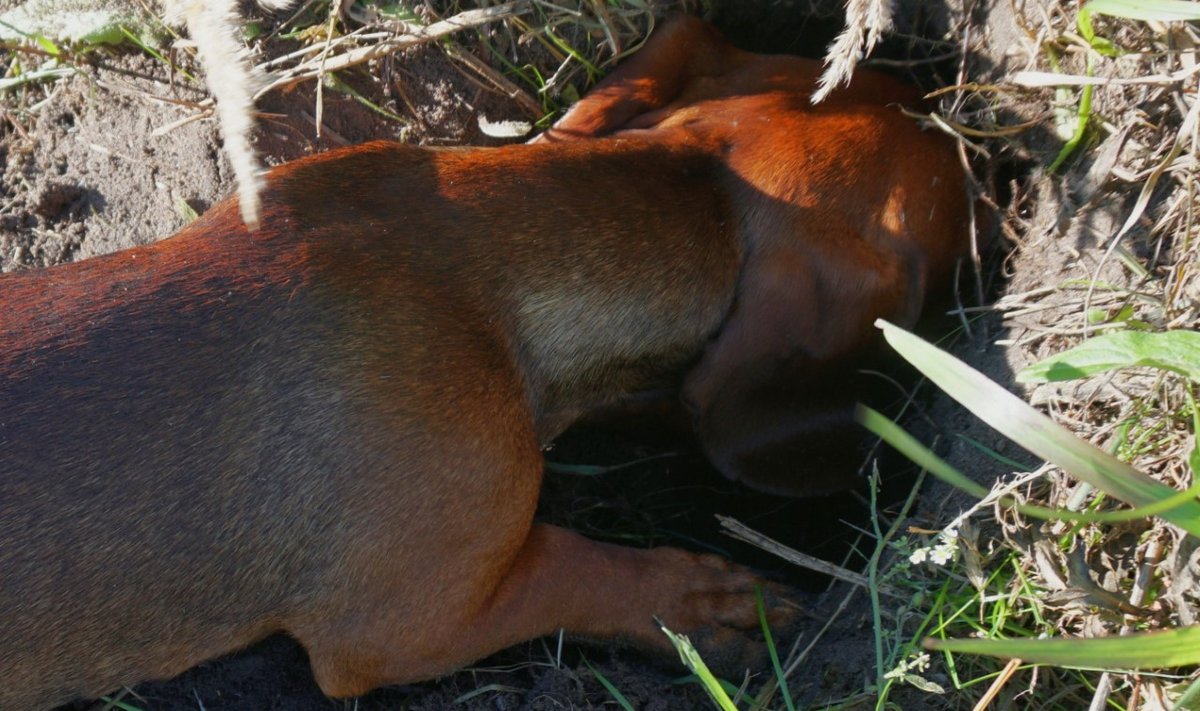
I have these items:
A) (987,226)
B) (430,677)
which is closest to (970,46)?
(987,226)

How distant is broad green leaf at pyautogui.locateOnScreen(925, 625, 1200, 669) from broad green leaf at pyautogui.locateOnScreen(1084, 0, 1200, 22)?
3.69 ft

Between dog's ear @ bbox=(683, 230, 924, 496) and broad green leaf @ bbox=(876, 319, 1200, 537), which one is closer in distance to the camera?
broad green leaf @ bbox=(876, 319, 1200, 537)

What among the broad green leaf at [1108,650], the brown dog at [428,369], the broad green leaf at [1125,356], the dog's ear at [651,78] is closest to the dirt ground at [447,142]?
the brown dog at [428,369]

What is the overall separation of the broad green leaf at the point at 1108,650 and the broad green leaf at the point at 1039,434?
0.68 feet

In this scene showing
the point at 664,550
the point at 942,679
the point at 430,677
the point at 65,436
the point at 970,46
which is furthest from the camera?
the point at 970,46

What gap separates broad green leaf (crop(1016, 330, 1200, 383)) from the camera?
6.48 ft

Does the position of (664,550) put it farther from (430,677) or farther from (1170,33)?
(1170,33)

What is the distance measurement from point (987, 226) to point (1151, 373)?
659 millimetres

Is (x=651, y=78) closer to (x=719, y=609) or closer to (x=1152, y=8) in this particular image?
(x=1152, y=8)

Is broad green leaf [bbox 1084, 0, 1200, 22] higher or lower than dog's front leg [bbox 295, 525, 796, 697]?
higher

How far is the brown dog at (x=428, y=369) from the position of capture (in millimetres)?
2221

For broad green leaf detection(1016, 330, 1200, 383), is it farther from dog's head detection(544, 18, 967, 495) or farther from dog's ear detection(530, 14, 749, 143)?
dog's ear detection(530, 14, 749, 143)

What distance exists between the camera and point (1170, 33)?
2377mm

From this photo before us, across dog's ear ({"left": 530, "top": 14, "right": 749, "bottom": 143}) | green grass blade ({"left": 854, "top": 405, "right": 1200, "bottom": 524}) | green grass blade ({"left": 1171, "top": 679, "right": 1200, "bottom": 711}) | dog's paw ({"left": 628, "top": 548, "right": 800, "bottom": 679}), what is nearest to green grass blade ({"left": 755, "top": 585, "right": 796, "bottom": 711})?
dog's paw ({"left": 628, "top": 548, "right": 800, "bottom": 679})
